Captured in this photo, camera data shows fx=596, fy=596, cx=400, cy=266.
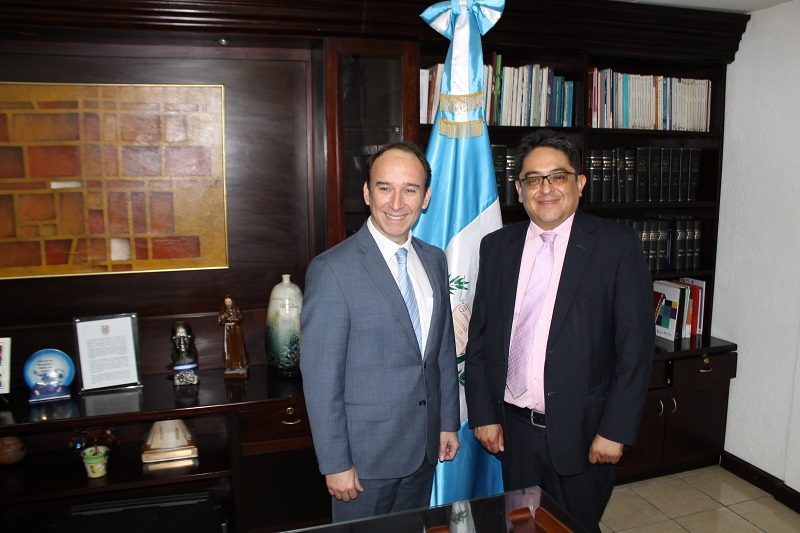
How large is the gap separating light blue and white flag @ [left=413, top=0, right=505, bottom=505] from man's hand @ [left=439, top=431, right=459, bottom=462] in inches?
18.3

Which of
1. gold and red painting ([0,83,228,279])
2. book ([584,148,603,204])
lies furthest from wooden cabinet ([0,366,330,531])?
book ([584,148,603,204])

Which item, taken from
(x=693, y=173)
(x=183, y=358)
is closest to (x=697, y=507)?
(x=693, y=173)

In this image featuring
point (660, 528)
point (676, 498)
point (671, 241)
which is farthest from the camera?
point (671, 241)

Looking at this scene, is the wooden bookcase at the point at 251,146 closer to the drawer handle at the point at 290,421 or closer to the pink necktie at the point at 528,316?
the drawer handle at the point at 290,421

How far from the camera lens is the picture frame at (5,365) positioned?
2.23 meters

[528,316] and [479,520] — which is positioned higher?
[528,316]

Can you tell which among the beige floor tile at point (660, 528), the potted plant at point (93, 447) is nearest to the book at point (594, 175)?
the beige floor tile at point (660, 528)

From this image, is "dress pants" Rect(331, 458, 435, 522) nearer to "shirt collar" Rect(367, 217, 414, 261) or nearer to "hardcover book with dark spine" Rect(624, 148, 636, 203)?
"shirt collar" Rect(367, 217, 414, 261)

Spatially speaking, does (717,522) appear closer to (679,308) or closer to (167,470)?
(679,308)

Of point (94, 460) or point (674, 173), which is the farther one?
point (674, 173)

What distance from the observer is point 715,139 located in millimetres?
3119

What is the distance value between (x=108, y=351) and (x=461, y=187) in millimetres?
1529

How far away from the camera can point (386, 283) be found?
1.65 meters

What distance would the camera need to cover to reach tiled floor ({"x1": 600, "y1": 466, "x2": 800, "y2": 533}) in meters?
2.70
